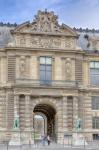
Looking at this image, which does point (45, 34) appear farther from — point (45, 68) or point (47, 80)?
point (47, 80)

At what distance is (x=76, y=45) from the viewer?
8294 cm

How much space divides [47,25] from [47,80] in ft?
26.0

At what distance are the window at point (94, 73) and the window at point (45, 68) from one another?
255 inches

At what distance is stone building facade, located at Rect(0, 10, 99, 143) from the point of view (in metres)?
78.9

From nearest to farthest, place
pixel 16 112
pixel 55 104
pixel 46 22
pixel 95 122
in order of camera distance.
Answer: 1. pixel 16 112
2. pixel 55 104
3. pixel 46 22
4. pixel 95 122

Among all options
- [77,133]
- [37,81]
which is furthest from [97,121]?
[37,81]

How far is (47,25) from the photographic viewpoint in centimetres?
8219

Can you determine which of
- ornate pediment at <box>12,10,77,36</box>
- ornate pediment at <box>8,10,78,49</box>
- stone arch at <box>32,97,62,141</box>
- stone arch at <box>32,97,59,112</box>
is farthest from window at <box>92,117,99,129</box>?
ornate pediment at <box>12,10,77,36</box>

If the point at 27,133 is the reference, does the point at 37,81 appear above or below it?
above

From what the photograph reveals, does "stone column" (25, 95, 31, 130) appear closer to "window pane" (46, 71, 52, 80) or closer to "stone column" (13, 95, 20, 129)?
"stone column" (13, 95, 20, 129)

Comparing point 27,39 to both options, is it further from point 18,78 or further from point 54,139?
point 54,139

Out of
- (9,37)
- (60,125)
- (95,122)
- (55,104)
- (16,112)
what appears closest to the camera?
(16,112)

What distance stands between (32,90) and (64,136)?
773 centimetres

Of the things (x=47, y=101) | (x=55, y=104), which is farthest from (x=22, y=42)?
(x=55, y=104)
